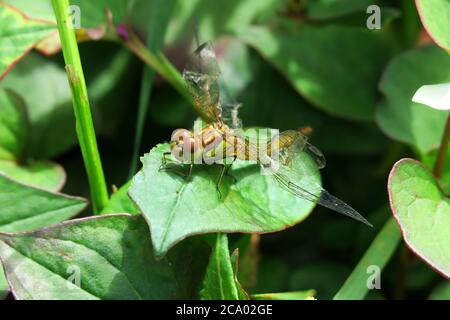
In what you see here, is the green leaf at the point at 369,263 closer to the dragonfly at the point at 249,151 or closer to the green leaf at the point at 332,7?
the dragonfly at the point at 249,151

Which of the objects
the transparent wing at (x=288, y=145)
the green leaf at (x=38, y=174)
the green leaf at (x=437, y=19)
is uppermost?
the green leaf at (x=437, y=19)

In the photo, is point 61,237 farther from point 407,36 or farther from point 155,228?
point 407,36

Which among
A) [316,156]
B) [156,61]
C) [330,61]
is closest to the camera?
[316,156]

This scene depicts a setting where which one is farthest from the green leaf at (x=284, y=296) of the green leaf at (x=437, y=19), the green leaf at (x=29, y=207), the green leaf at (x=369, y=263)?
the green leaf at (x=437, y=19)

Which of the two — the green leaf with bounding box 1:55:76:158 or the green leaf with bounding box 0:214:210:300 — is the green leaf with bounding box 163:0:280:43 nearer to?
the green leaf with bounding box 1:55:76:158

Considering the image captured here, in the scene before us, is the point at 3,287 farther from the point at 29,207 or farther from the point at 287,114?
the point at 287,114

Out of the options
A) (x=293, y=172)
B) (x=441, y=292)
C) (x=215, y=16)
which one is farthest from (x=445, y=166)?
(x=215, y=16)
